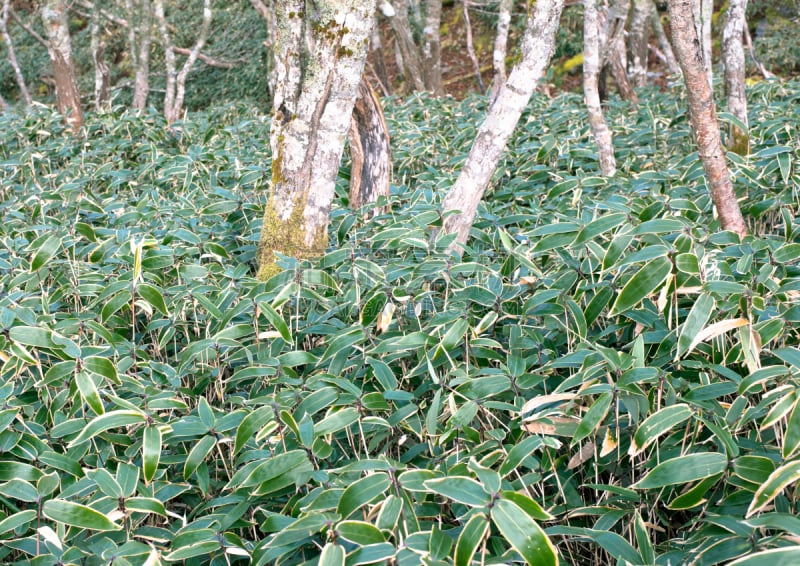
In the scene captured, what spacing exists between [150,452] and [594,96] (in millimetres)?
2852

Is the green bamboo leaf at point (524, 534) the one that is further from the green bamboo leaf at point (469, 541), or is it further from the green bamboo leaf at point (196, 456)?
the green bamboo leaf at point (196, 456)

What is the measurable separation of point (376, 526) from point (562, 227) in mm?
1214

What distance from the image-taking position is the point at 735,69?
368 centimetres

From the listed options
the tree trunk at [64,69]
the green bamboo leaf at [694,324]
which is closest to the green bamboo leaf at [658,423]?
the green bamboo leaf at [694,324]

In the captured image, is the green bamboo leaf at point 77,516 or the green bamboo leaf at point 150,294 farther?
the green bamboo leaf at point 150,294

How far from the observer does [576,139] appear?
4594 mm

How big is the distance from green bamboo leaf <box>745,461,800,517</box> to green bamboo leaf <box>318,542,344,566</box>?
792 millimetres

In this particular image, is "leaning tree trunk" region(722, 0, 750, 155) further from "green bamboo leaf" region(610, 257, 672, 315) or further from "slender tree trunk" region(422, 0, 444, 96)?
"slender tree trunk" region(422, 0, 444, 96)

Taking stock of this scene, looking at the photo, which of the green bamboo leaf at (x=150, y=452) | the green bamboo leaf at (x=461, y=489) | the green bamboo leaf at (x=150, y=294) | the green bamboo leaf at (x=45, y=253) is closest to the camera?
the green bamboo leaf at (x=461, y=489)

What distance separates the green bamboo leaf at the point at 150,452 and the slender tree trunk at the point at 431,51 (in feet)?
20.0

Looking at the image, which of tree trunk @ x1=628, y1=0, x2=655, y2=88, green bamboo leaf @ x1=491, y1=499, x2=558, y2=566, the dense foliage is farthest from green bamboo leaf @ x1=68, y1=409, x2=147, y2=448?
tree trunk @ x1=628, y1=0, x2=655, y2=88

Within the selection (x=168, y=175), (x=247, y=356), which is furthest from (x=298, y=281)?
(x=168, y=175)

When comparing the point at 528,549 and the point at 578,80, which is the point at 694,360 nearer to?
the point at 528,549

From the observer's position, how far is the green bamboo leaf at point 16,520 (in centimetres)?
172
